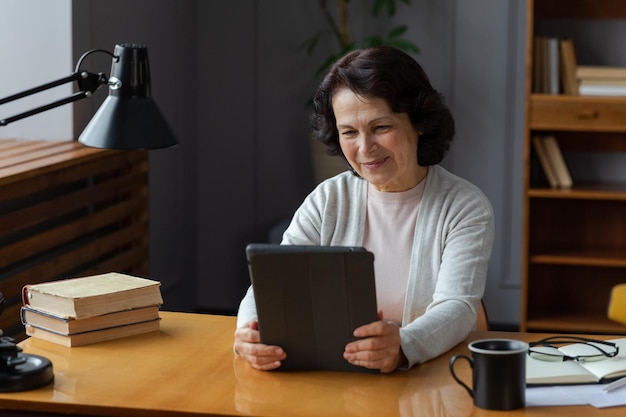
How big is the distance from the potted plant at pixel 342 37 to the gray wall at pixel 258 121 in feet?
0.19

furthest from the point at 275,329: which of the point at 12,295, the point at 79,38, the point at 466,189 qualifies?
the point at 79,38

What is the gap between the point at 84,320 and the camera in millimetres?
2127

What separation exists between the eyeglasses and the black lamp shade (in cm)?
80

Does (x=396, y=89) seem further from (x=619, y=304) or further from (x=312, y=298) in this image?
(x=619, y=304)

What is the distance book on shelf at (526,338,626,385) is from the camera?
6.20ft

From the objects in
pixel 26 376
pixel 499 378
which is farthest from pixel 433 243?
pixel 26 376

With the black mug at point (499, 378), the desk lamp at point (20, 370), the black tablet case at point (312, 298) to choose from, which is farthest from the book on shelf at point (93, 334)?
the black mug at point (499, 378)

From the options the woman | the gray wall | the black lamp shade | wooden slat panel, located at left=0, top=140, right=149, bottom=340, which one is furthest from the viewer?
the gray wall

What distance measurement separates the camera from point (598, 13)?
444 cm

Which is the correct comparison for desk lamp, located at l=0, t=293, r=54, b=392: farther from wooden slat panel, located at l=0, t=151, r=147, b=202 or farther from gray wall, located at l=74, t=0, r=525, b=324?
gray wall, located at l=74, t=0, r=525, b=324

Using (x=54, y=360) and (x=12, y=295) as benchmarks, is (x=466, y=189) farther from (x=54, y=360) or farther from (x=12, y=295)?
(x=12, y=295)

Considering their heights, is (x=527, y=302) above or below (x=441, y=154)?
below

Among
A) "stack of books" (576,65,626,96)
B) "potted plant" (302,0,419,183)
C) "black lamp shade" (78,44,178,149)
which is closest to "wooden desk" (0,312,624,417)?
"black lamp shade" (78,44,178,149)

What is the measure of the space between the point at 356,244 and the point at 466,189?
274mm
